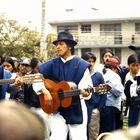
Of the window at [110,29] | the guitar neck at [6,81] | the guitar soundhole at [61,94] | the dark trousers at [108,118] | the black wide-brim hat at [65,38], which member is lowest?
the dark trousers at [108,118]

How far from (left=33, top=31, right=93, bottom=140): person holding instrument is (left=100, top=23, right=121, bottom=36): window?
42201 mm

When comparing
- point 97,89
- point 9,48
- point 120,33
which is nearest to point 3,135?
point 97,89

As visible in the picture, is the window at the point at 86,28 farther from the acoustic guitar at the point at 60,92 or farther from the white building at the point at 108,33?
the acoustic guitar at the point at 60,92

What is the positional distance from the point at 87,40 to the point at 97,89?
4273 cm

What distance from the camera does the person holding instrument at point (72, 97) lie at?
7031mm

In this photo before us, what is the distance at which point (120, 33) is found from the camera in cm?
4912

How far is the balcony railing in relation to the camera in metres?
49.1

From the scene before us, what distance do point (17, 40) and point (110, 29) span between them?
56.7 feet

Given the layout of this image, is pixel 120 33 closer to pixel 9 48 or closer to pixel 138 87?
pixel 9 48

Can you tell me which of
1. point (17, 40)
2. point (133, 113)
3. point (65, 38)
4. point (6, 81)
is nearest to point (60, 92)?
point (65, 38)

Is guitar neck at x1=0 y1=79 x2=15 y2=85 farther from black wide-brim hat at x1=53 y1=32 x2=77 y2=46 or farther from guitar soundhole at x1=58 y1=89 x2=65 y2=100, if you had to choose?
guitar soundhole at x1=58 y1=89 x2=65 y2=100

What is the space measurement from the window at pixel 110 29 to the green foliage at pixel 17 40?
15045 millimetres

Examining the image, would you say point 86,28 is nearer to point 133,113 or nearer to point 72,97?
point 133,113

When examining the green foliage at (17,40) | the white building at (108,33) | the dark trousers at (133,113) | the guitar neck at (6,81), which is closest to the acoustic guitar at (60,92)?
the guitar neck at (6,81)
